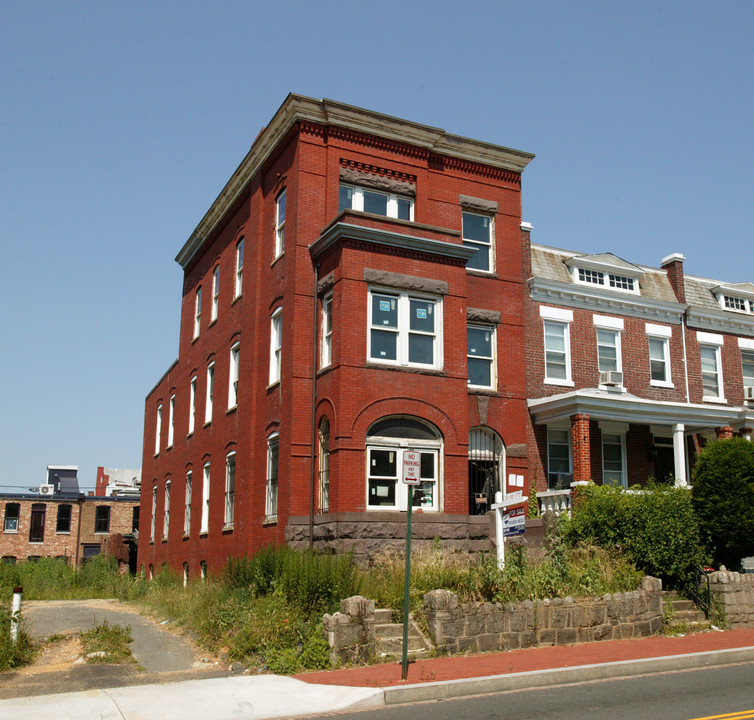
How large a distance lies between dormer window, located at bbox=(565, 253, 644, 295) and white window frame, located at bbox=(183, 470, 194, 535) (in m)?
14.9

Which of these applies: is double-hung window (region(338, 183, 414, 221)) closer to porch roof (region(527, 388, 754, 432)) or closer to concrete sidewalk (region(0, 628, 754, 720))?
porch roof (region(527, 388, 754, 432))

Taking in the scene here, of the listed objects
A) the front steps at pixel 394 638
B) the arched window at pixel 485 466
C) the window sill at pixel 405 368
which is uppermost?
the window sill at pixel 405 368

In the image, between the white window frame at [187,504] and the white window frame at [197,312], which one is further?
the white window frame at [197,312]

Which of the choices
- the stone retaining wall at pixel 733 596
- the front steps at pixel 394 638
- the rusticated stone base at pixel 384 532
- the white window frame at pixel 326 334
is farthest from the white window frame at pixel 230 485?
the stone retaining wall at pixel 733 596

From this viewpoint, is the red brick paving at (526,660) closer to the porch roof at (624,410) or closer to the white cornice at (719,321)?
the porch roof at (624,410)

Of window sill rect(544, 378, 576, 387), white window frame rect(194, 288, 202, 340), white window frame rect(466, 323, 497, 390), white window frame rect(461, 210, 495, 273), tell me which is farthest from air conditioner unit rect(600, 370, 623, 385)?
white window frame rect(194, 288, 202, 340)

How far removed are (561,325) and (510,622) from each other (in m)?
12.6

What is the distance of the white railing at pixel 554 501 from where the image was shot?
21.0 meters

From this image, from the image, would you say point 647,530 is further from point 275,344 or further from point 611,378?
point 275,344

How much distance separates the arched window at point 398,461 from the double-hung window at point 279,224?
6408mm

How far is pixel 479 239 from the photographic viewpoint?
23.9m

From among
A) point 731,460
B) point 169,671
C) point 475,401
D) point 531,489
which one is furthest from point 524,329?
point 169,671

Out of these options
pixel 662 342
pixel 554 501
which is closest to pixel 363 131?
pixel 554 501

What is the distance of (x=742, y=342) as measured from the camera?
93.9 ft
